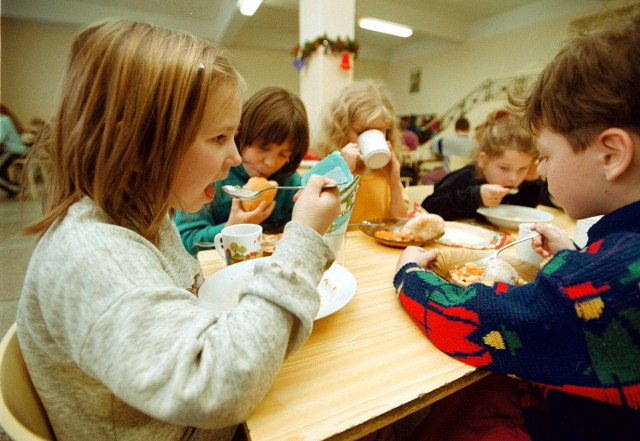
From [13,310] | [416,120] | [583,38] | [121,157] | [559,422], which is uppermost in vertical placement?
[416,120]

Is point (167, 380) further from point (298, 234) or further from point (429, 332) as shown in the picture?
point (429, 332)

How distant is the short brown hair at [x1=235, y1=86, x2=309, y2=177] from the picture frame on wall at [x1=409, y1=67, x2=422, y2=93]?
9.15 m

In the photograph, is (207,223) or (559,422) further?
(207,223)

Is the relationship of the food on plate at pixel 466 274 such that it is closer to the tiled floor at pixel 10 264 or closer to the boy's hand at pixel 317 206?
the boy's hand at pixel 317 206

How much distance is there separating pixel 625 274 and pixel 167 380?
571mm

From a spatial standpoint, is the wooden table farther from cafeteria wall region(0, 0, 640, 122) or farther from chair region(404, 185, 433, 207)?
cafeteria wall region(0, 0, 640, 122)

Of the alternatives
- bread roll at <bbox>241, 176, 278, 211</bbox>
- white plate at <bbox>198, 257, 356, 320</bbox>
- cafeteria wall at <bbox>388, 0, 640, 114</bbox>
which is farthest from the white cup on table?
cafeteria wall at <bbox>388, 0, 640, 114</bbox>

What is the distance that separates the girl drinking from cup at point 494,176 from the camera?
Result: 59.5 inches

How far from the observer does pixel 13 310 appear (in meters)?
1.98

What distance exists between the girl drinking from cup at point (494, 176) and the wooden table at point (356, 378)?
Result: 0.99 meters

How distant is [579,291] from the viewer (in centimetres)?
46

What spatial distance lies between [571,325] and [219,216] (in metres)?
1.22

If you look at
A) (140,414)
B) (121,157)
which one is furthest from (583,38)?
(140,414)

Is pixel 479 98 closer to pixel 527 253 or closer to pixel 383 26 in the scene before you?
pixel 383 26
